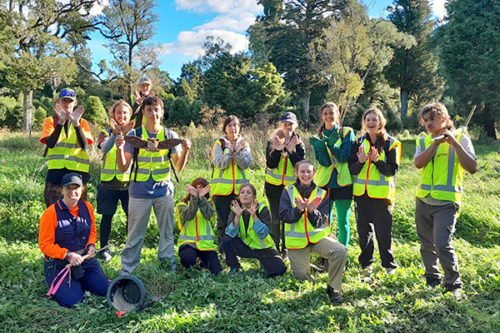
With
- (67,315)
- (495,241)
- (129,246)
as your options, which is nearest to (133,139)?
(129,246)

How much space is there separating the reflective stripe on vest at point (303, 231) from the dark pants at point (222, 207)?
1.03 meters

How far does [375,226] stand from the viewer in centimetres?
425

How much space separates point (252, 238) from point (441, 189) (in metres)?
2.33

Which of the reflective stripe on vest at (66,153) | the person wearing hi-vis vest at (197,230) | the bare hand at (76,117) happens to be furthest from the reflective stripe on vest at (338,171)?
the reflective stripe on vest at (66,153)

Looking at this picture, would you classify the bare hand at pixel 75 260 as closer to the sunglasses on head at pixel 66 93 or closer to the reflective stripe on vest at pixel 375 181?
the sunglasses on head at pixel 66 93

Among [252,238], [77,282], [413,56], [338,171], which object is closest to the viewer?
[77,282]

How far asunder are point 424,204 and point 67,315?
390 centimetres

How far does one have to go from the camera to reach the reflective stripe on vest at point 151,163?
4.23 m

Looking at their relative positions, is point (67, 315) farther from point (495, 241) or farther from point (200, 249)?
point (495, 241)

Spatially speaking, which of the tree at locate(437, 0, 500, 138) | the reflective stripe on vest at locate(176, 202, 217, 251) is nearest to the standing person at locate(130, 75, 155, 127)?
the reflective stripe on vest at locate(176, 202, 217, 251)

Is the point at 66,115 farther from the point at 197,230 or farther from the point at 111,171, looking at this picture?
the point at 197,230

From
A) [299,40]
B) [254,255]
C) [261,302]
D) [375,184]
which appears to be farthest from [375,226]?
[299,40]

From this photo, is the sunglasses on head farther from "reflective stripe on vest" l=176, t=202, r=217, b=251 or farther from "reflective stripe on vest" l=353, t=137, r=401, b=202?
"reflective stripe on vest" l=353, t=137, r=401, b=202

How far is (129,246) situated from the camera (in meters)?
4.25
